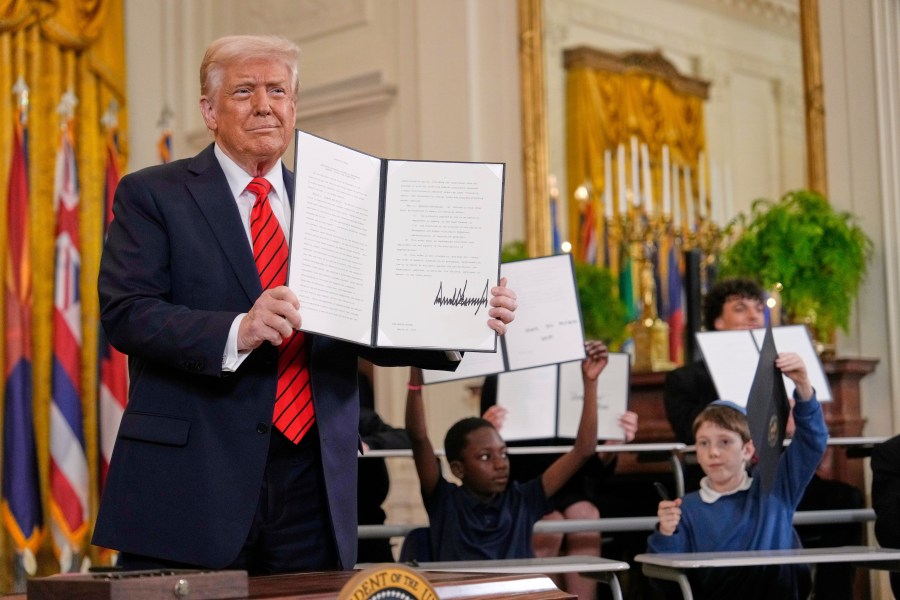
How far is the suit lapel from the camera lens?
2.04m

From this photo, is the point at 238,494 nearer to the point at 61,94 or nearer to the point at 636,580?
the point at 636,580

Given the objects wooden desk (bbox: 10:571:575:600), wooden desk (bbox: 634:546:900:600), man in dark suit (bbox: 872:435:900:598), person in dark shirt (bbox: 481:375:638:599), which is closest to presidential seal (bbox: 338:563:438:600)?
wooden desk (bbox: 10:571:575:600)

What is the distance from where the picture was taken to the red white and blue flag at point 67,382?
6902 mm

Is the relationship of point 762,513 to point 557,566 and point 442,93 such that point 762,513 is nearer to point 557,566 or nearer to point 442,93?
point 557,566

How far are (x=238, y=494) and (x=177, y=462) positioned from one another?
4.4 inches

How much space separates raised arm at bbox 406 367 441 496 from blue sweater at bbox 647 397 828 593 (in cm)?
71

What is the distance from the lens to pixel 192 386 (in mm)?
1988

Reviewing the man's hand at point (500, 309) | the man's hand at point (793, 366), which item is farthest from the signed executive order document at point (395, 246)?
the man's hand at point (793, 366)

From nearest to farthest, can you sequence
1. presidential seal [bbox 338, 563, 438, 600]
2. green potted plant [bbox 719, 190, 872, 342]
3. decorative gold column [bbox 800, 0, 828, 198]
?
presidential seal [bbox 338, 563, 438, 600] → green potted plant [bbox 719, 190, 872, 342] → decorative gold column [bbox 800, 0, 828, 198]

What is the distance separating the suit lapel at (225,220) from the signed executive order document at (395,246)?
98 mm

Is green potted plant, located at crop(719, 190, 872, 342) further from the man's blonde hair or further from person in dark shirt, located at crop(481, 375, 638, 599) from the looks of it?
the man's blonde hair

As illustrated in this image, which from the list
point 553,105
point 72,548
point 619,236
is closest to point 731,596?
point 619,236

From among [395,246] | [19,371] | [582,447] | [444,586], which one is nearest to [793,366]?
[582,447]

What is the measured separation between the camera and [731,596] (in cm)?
367
